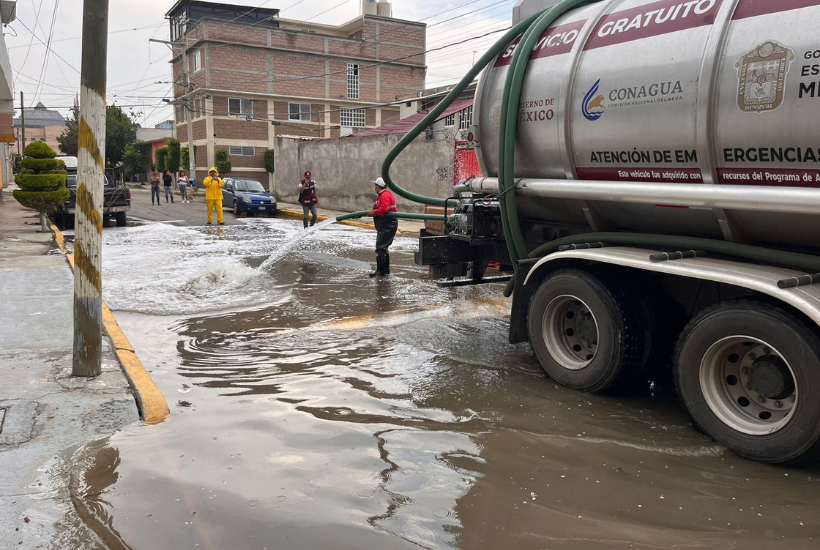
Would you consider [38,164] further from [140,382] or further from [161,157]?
[161,157]

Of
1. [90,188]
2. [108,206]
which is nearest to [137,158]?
[108,206]

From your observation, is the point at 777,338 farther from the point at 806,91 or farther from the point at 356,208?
the point at 356,208

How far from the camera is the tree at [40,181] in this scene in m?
17.2

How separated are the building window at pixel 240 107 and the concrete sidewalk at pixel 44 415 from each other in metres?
42.3

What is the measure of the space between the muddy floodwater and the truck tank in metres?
1.47

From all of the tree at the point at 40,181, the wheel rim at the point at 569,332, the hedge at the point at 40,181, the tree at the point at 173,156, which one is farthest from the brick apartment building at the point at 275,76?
the wheel rim at the point at 569,332

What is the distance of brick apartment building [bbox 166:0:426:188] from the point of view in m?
48.2

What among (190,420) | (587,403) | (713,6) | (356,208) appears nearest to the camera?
(713,6)

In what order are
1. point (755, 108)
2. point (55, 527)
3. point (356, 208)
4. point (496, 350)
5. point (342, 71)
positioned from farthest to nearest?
point (342, 71)
point (356, 208)
point (496, 350)
point (755, 108)
point (55, 527)

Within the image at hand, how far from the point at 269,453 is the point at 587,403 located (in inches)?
94.2

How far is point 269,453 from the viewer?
4207mm

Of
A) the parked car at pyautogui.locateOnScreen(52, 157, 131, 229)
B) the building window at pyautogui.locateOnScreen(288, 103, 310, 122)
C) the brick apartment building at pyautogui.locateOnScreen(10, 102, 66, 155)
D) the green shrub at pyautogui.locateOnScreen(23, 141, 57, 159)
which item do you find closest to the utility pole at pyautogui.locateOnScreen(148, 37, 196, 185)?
the building window at pyautogui.locateOnScreen(288, 103, 310, 122)

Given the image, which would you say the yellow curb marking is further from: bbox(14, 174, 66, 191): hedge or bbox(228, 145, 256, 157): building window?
bbox(228, 145, 256, 157): building window

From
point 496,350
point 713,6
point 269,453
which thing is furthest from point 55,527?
point 713,6
